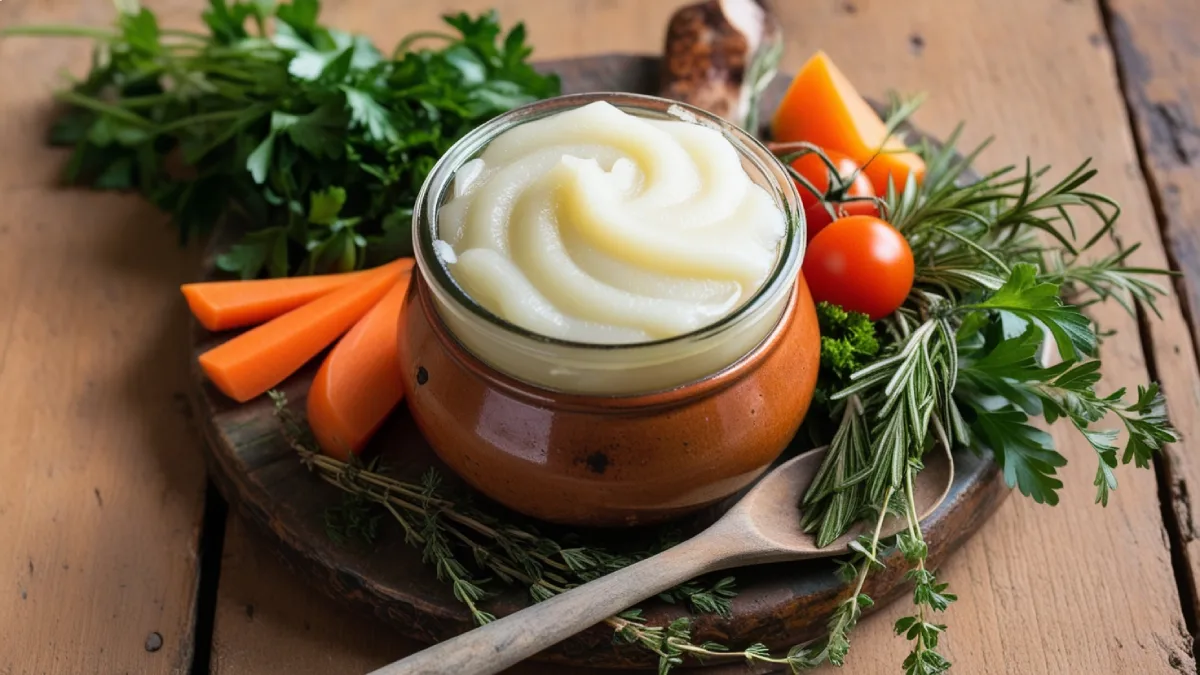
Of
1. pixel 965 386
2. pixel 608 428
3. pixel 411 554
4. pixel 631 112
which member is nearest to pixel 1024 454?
pixel 965 386

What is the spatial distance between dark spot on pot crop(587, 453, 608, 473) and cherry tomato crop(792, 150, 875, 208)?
0.75 metres

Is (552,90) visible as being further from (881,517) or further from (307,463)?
(881,517)

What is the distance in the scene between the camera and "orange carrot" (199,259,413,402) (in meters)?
2.06

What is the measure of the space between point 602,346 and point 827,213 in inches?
33.0

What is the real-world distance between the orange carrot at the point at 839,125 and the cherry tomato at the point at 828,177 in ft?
0.17

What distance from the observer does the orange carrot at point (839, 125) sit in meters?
2.34

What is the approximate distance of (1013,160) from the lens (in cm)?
269

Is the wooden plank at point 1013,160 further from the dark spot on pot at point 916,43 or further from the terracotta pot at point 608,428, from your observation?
the terracotta pot at point 608,428

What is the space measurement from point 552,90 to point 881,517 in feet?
4.01

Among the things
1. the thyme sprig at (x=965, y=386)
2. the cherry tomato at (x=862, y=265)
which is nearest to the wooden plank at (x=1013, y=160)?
the thyme sprig at (x=965, y=386)

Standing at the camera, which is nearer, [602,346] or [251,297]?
[602,346]

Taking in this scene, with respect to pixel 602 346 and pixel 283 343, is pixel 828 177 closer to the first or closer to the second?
pixel 602 346

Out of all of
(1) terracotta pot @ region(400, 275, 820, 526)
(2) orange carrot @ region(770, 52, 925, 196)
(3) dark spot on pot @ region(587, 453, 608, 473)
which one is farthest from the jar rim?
(2) orange carrot @ region(770, 52, 925, 196)

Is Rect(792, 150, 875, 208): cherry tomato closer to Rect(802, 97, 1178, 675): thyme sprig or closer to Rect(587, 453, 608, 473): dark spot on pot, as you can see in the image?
Rect(802, 97, 1178, 675): thyme sprig
